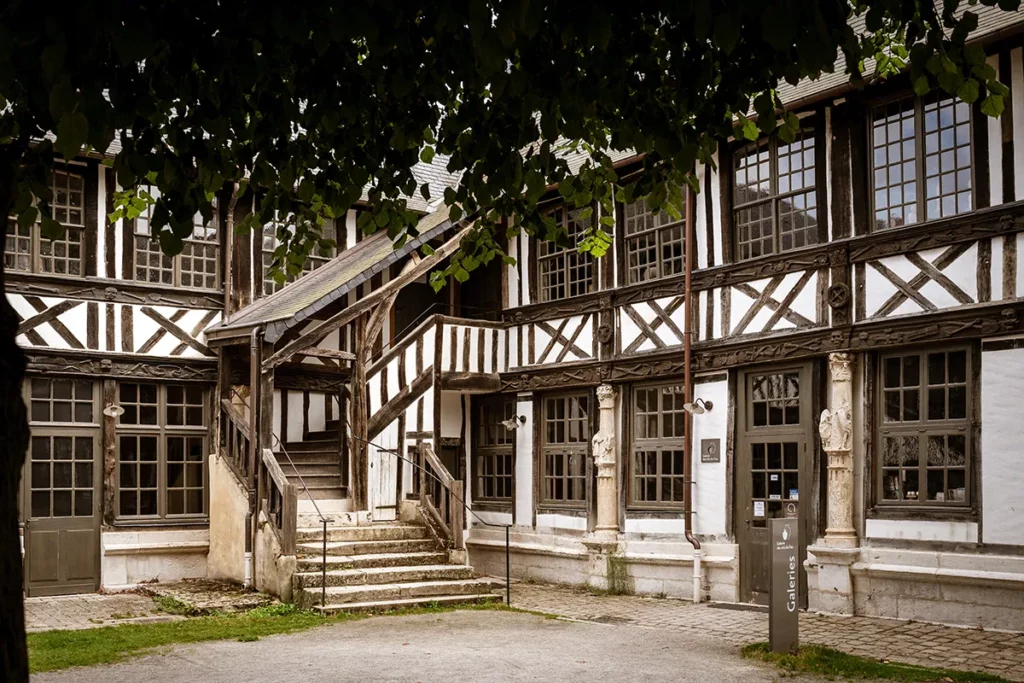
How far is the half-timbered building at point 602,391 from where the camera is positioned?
11.2 meters

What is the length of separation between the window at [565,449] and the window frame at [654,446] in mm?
782

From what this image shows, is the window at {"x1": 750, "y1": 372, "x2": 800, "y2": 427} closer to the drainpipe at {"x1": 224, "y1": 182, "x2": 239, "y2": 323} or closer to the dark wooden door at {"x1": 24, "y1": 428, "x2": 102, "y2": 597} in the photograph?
the drainpipe at {"x1": 224, "y1": 182, "x2": 239, "y2": 323}

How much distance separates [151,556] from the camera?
1490 centimetres

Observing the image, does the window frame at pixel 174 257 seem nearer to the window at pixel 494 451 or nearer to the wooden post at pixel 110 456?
the wooden post at pixel 110 456

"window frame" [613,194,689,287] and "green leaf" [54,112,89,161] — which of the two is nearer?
"green leaf" [54,112,89,161]

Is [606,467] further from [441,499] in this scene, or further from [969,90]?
[969,90]

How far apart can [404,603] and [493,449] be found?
15.7 feet

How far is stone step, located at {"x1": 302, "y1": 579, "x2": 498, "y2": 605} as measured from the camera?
12.4 meters

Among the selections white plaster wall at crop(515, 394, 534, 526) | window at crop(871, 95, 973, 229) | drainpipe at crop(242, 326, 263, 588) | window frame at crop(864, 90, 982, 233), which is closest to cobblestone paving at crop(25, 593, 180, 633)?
drainpipe at crop(242, 326, 263, 588)

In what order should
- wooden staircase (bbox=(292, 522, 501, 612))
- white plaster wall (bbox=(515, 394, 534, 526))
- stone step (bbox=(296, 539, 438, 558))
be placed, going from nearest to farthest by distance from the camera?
wooden staircase (bbox=(292, 522, 501, 612))
stone step (bbox=(296, 539, 438, 558))
white plaster wall (bbox=(515, 394, 534, 526))

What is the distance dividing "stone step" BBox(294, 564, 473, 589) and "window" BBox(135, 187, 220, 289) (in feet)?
15.9

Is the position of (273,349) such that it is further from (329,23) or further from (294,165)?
(329,23)

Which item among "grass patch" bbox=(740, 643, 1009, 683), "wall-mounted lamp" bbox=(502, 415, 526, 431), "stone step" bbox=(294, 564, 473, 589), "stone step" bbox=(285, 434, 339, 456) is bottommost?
"grass patch" bbox=(740, 643, 1009, 683)

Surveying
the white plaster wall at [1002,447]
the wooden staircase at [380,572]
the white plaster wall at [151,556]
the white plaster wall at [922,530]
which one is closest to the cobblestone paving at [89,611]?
the white plaster wall at [151,556]
